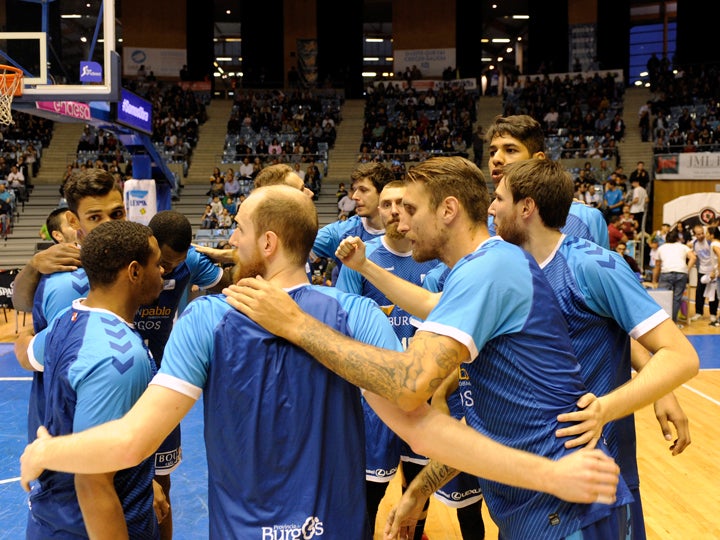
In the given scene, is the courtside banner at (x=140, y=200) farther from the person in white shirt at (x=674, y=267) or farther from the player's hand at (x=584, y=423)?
the person in white shirt at (x=674, y=267)

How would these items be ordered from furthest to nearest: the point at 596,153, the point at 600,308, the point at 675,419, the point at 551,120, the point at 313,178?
1. the point at 551,120
2. the point at 596,153
3. the point at 313,178
4. the point at 675,419
5. the point at 600,308

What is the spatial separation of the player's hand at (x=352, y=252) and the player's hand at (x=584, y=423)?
4.06 ft

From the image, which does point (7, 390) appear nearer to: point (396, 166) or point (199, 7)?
point (396, 166)

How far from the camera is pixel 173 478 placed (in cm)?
584

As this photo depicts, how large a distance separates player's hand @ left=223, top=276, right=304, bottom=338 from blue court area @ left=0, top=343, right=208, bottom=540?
130 inches

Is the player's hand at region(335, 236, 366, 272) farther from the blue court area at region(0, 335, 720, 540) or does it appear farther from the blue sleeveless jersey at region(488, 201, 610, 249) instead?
the blue court area at region(0, 335, 720, 540)

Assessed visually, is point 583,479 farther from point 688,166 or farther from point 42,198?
point 42,198

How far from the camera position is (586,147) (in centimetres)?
2342

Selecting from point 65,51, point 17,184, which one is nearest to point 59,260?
point 65,51

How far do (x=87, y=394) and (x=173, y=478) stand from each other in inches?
154

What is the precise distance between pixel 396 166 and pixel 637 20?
2170cm

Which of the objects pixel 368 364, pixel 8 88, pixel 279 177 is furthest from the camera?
pixel 8 88

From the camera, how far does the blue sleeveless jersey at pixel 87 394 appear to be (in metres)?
2.24

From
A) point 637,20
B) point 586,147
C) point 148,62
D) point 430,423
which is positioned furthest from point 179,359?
point 637,20
